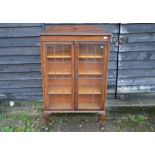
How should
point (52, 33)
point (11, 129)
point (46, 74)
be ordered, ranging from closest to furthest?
point (52, 33), point (46, 74), point (11, 129)

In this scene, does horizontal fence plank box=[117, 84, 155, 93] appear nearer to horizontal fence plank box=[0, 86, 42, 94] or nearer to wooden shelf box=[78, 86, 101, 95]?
wooden shelf box=[78, 86, 101, 95]

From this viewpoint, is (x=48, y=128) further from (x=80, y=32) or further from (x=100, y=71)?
(x=80, y=32)

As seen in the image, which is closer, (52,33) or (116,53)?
(52,33)

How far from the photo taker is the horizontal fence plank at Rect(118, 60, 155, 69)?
4.11 metres

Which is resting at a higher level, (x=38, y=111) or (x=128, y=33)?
(x=128, y=33)

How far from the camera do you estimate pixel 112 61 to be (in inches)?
161

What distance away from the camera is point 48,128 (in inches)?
149

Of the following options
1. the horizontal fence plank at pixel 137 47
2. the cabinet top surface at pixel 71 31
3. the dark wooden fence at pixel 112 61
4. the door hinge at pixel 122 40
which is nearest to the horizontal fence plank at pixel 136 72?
the dark wooden fence at pixel 112 61

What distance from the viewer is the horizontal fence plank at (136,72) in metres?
4.18

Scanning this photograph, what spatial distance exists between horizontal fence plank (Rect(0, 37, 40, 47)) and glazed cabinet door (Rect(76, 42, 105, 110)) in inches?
34.0

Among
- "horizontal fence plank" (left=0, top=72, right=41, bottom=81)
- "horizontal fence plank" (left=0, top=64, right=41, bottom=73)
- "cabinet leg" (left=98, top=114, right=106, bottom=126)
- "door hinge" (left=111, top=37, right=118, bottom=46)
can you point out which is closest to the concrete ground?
"cabinet leg" (left=98, top=114, right=106, bottom=126)

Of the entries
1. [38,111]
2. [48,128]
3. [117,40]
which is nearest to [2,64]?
[38,111]

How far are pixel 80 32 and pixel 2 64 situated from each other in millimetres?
1487

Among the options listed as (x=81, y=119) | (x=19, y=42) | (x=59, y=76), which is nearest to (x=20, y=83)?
(x=19, y=42)
